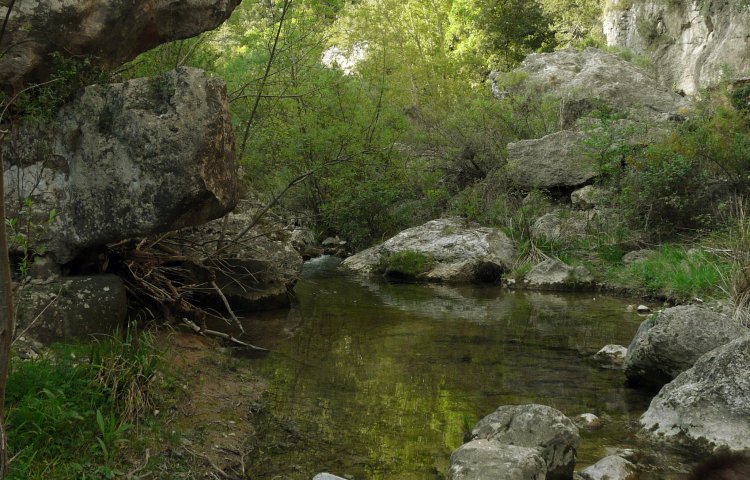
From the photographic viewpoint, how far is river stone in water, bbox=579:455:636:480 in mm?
4648

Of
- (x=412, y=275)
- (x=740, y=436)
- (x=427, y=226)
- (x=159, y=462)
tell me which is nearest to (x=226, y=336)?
(x=159, y=462)

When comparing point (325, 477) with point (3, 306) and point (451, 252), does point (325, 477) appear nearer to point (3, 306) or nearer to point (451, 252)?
point (3, 306)

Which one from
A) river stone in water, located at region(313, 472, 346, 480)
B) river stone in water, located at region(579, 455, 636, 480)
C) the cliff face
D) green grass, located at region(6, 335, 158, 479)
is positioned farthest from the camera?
the cliff face

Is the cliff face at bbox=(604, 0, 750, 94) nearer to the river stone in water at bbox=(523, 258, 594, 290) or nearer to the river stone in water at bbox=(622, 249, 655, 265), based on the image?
the river stone in water at bbox=(622, 249, 655, 265)

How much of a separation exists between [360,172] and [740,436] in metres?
12.3

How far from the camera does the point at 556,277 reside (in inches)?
531

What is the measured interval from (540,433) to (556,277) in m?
8.84

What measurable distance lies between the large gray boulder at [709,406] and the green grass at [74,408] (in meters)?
3.78

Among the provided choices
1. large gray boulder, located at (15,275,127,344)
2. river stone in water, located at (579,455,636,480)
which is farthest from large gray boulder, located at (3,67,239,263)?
river stone in water, located at (579,455,636,480)

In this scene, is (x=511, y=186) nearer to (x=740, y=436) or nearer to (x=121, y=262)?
(x=121, y=262)

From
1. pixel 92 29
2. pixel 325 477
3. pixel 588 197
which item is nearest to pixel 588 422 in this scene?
pixel 325 477

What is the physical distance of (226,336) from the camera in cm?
773

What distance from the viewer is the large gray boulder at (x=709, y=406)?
5.21m

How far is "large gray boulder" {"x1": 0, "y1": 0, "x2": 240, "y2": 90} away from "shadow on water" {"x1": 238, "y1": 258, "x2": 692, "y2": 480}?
3.30 m
